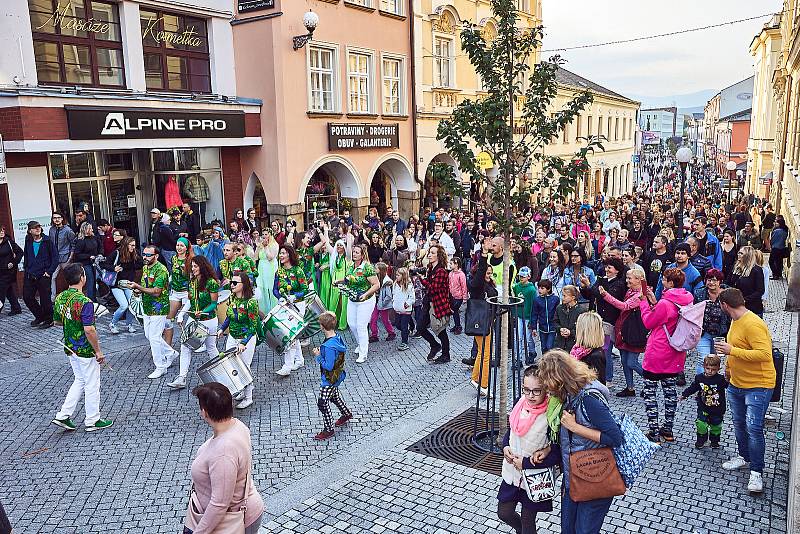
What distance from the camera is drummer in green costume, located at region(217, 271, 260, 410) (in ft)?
27.8

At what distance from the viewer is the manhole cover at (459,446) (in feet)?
23.0

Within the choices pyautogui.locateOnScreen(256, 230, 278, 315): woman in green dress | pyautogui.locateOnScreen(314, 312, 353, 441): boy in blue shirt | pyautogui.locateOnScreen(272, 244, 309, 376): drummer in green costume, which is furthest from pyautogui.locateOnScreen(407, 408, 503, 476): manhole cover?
pyautogui.locateOnScreen(256, 230, 278, 315): woman in green dress

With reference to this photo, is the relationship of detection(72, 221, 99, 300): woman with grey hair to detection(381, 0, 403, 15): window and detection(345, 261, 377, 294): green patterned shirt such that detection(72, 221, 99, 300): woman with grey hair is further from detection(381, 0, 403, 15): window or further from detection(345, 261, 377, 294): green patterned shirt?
detection(381, 0, 403, 15): window

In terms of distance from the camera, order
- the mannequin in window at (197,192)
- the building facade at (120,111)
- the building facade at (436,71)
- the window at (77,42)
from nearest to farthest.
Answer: the building facade at (120,111) → the window at (77,42) → the mannequin in window at (197,192) → the building facade at (436,71)

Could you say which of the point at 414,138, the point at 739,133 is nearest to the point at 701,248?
the point at 414,138

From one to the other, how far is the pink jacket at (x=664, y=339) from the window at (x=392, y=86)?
15705 mm

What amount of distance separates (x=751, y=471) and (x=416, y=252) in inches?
360

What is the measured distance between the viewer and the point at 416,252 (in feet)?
47.8

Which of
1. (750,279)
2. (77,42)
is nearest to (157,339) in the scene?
(750,279)

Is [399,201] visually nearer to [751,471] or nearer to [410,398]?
[410,398]

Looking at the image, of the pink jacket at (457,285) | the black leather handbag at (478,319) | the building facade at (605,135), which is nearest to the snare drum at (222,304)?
the black leather handbag at (478,319)

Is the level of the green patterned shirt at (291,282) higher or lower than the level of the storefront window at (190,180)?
lower

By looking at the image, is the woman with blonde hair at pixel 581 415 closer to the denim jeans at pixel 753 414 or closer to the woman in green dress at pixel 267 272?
the denim jeans at pixel 753 414

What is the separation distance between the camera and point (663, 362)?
703cm
